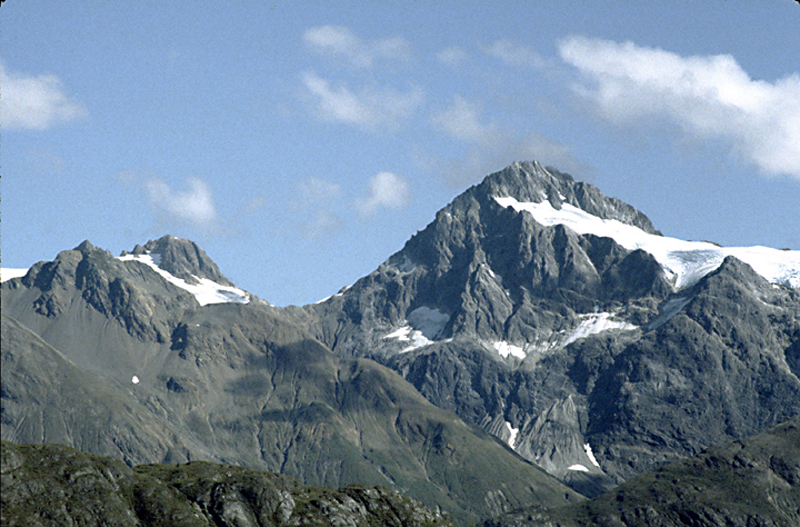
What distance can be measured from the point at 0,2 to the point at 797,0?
2829 inches

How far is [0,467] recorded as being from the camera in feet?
648

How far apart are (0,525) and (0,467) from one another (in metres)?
15.0

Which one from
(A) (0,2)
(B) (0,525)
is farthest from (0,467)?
(A) (0,2)

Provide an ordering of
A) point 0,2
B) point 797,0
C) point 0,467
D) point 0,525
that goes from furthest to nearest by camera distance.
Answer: point 0,467
point 0,525
point 0,2
point 797,0

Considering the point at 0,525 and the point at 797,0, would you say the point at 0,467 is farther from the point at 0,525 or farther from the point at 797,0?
the point at 797,0

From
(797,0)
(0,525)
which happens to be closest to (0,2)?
(797,0)

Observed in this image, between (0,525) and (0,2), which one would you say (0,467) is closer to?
(0,525)

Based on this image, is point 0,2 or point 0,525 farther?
point 0,525

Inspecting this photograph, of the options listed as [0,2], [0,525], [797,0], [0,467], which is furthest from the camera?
[0,467]

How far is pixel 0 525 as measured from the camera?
185250 mm

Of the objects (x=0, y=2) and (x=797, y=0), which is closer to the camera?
(x=797, y=0)

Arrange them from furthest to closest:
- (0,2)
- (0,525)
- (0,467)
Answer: (0,467) → (0,525) → (0,2)

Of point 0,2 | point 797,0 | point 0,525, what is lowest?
point 0,525

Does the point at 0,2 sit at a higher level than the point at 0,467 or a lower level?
higher
